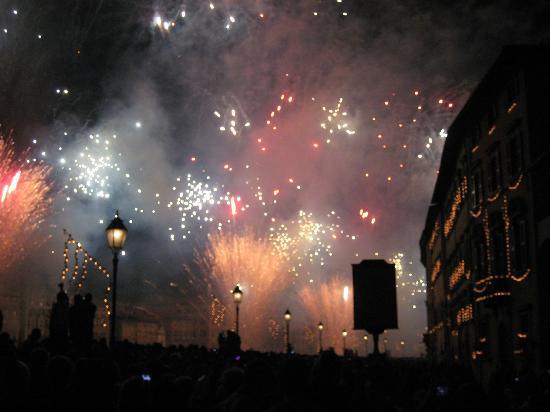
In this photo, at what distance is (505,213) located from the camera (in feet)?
100

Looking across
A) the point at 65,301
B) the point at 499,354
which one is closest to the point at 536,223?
the point at 499,354

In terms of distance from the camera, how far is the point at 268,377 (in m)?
6.70

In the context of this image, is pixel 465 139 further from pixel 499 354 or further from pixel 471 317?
pixel 499 354

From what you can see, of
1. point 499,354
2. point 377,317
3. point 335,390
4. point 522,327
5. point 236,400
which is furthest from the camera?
point 499,354

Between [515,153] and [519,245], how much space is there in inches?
147

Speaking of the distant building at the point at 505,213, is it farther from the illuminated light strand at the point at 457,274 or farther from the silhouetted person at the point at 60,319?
the silhouetted person at the point at 60,319

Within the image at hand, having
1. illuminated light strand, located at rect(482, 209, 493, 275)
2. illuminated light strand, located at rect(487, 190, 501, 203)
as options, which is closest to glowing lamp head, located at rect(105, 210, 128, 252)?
illuminated light strand, located at rect(487, 190, 501, 203)

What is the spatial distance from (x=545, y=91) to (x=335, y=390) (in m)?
23.7

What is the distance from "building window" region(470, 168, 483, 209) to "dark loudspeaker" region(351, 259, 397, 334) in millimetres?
18845

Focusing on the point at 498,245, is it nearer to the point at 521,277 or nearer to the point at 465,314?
the point at 521,277

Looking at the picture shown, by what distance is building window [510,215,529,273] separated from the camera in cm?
2783

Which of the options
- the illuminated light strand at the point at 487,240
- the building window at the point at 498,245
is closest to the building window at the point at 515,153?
the building window at the point at 498,245

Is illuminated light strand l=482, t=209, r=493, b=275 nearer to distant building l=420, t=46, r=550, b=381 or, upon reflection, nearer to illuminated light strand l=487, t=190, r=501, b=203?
distant building l=420, t=46, r=550, b=381

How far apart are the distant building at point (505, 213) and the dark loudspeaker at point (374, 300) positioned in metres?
3.55
